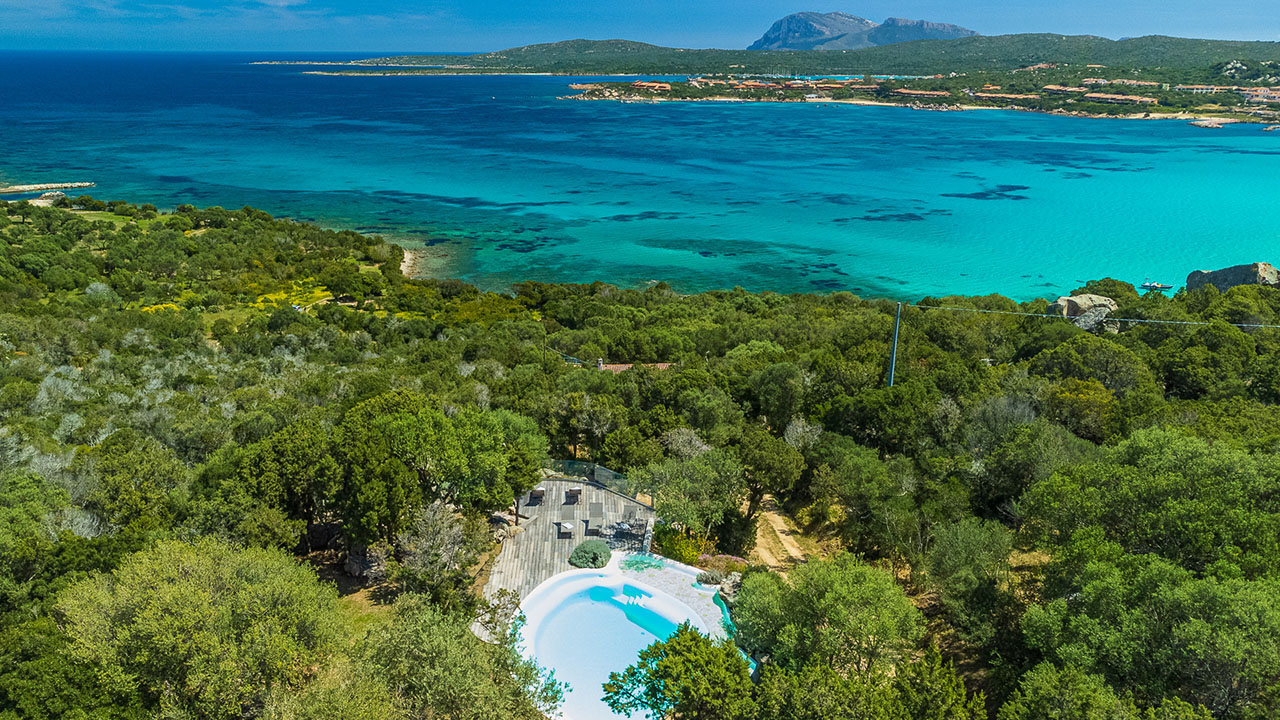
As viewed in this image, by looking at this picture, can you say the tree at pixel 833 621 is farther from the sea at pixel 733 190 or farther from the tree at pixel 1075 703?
the sea at pixel 733 190

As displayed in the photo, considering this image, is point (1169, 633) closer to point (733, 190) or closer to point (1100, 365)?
point (1100, 365)

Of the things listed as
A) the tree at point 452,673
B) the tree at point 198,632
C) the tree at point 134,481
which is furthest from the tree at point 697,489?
the tree at point 134,481

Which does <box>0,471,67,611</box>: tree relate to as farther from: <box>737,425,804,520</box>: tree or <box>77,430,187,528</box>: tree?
<box>737,425,804,520</box>: tree

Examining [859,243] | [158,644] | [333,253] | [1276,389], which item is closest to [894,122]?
[859,243]

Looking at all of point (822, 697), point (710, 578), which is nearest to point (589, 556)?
point (710, 578)

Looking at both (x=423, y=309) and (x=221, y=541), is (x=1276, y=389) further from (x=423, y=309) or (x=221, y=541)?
(x=423, y=309)

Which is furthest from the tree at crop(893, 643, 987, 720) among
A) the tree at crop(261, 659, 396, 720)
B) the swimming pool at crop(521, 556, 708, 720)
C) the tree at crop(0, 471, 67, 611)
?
the tree at crop(0, 471, 67, 611)

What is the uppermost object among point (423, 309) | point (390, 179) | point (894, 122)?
point (894, 122)
